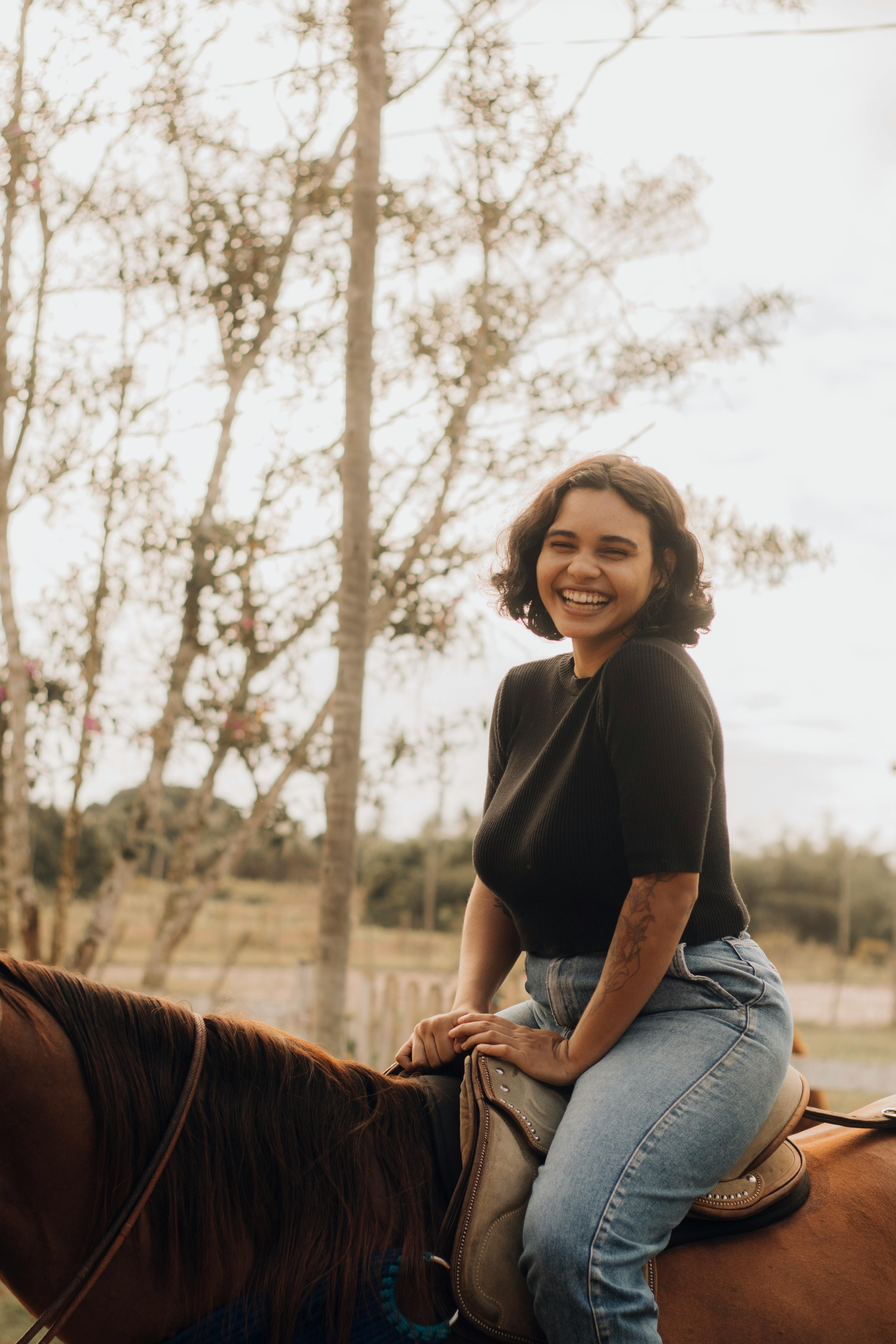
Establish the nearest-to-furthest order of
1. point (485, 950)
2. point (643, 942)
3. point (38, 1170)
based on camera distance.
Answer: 1. point (38, 1170)
2. point (643, 942)
3. point (485, 950)

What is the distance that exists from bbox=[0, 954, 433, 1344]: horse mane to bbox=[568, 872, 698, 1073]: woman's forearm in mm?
417

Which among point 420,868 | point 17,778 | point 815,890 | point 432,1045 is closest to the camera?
point 432,1045

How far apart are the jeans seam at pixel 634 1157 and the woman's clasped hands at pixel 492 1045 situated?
0.20 m

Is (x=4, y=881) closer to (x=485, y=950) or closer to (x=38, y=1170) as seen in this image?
(x=485, y=950)

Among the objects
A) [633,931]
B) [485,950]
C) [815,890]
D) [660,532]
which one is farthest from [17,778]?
[815,890]

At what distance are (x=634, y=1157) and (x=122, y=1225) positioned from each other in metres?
0.79

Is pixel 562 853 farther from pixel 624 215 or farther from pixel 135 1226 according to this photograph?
pixel 624 215

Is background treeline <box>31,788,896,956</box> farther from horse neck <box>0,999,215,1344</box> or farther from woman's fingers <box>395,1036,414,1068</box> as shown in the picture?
horse neck <box>0,999,215,1344</box>

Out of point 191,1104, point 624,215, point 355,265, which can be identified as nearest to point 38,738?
point 355,265

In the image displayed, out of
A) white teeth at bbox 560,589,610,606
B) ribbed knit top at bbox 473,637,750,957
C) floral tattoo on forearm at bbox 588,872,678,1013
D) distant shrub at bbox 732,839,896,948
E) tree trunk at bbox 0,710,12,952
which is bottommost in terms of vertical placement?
distant shrub at bbox 732,839,896,948

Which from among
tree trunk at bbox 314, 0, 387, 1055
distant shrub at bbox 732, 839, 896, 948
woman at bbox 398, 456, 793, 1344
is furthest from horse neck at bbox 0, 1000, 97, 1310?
distant shrub at bbox 732, 839, 896, 948

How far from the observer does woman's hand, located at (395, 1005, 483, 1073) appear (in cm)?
197

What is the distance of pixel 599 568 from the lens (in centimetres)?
202

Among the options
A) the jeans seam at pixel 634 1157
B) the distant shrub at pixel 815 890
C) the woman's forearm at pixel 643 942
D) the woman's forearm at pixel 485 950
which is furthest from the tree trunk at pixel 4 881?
the distant shrub at pixel 815 890
